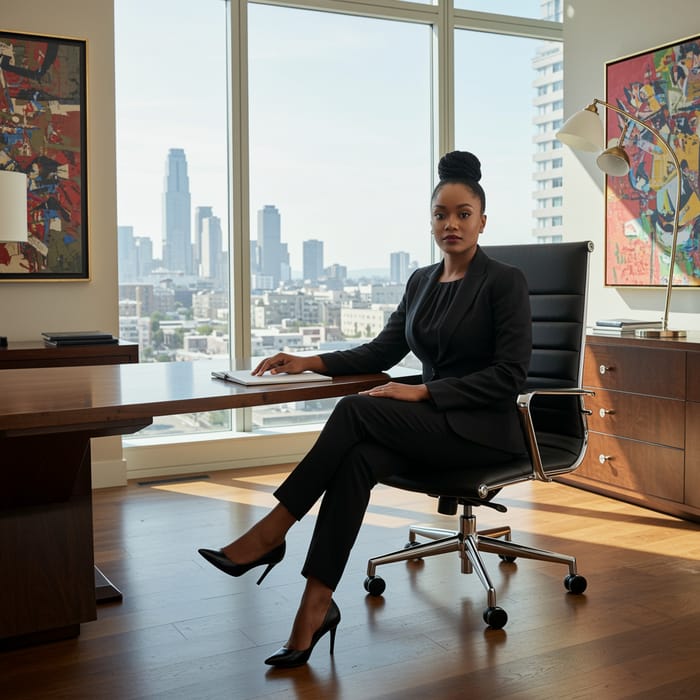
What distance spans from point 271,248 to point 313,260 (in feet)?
0.89

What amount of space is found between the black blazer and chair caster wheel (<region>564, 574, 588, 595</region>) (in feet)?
1.73

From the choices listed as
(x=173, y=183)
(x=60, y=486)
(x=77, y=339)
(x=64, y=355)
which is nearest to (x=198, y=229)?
(x=173, y=183)

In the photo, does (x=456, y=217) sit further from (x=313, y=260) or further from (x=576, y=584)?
(x=313, y=260)

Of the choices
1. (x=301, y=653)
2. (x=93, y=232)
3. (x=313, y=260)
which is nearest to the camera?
(x=301, y=653)

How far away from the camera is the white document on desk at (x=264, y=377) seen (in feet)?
8.29

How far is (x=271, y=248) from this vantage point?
5.13m

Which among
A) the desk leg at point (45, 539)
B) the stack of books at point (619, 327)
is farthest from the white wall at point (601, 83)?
the desk leg at point (45, 539)

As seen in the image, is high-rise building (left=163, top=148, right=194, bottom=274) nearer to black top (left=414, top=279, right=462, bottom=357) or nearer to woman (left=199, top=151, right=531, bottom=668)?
woman (left=199, top=151, right=531, bottom=668)

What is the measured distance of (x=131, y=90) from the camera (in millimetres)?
4723

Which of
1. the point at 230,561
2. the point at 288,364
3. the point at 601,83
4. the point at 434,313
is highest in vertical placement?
the point at 601,83

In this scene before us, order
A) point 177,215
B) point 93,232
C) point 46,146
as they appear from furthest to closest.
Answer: point 177,215 < point 93,232 < point 46,146

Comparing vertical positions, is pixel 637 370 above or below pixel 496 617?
above

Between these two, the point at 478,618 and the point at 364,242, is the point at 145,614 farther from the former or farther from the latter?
the point at 364,242

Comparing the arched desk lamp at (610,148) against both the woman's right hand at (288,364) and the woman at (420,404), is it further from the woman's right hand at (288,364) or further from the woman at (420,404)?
the woman's right hand at (288,364)
